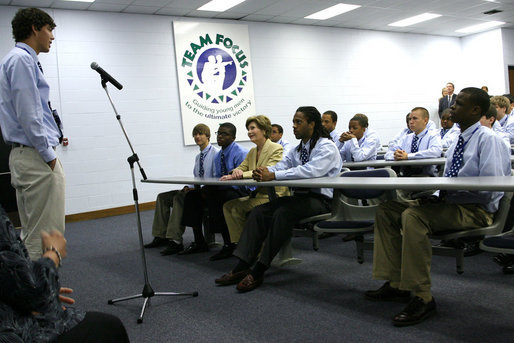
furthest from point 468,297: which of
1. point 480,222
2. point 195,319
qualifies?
point 195,319

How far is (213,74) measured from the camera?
7.87 meters

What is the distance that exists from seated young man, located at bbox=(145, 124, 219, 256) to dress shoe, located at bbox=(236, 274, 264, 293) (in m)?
1.45

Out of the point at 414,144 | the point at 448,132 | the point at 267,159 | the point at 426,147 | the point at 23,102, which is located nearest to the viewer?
the point at 23,102

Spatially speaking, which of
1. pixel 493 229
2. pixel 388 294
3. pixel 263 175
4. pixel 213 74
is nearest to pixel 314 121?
pixel 263 175

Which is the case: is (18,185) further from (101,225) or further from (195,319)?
(101,225)

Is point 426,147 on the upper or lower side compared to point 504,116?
lower

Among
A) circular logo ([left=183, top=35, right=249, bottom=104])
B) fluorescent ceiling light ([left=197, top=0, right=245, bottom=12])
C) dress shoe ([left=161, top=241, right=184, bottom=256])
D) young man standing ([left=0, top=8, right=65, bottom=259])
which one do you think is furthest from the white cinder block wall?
young man standing ([left=0, top=8, right=65, bottom=259])

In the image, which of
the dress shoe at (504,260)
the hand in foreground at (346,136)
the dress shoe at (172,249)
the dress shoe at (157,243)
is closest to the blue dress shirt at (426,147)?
the hand in foreground at (346,136)

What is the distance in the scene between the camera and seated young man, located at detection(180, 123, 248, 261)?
4.03m

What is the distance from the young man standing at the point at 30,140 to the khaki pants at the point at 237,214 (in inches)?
55.3

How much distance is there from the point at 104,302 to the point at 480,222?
2.26 metres

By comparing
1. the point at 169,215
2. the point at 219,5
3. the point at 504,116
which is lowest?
the point at 169,215

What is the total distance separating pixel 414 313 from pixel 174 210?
264 centimetres

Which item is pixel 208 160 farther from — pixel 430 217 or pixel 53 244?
pixel 53 244
